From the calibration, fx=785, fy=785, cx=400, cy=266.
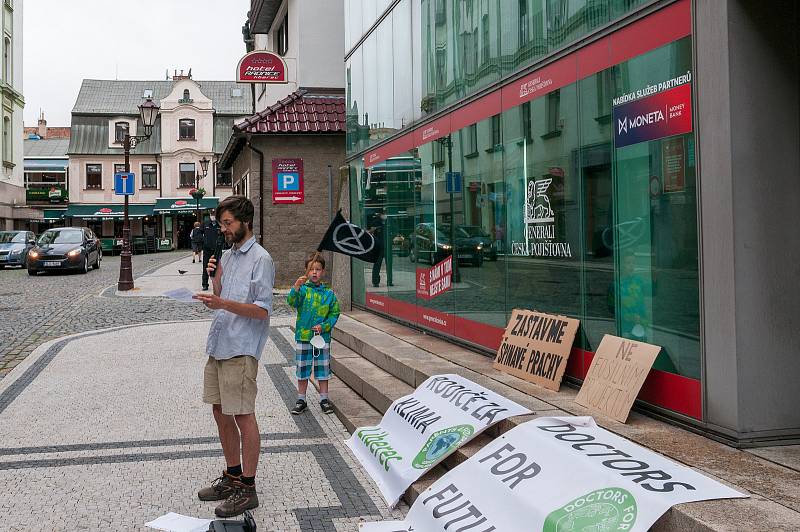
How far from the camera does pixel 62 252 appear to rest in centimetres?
2694

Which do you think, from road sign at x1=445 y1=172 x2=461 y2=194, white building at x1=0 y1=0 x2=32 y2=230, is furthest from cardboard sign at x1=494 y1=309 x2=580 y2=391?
white building at x1=0 y1=0 x2=32 y2=230

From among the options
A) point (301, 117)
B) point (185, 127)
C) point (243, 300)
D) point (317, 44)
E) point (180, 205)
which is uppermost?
point (185, 127)

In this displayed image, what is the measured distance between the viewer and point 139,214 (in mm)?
56688

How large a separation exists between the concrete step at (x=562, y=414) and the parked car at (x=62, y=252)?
64.6 ft

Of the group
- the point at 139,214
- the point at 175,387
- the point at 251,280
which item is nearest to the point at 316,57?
the point at 175,387

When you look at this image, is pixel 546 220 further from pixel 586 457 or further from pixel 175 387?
pixel 175 387

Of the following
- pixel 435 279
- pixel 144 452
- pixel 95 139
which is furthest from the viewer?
pixel 95 139

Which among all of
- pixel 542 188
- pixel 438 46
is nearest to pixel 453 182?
pixel 438 46

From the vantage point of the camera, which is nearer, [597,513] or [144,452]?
[597,513]

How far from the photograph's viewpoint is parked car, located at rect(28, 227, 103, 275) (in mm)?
26719

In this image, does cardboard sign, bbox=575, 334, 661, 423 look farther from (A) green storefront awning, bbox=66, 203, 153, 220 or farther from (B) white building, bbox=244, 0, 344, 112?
(A) green storefront awning, bbox=66, 203, 153, 220

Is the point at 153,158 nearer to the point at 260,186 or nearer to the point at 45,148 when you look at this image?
the point at 45,148

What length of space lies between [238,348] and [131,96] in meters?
60.3

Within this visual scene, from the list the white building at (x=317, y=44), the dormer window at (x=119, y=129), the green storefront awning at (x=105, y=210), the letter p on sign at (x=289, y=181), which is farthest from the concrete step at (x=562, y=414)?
the dormer window at (x=119, y=129)
